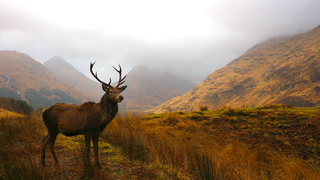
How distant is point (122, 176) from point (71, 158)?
1754 mm

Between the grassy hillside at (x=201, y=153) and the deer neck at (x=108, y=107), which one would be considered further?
the deer neck at (x=108, y=107)

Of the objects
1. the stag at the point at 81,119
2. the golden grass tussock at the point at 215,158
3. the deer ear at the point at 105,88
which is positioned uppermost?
the deer ear at the point at 105,88

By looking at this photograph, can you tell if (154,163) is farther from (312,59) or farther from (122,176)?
(312,59)

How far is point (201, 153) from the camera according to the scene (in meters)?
3.46

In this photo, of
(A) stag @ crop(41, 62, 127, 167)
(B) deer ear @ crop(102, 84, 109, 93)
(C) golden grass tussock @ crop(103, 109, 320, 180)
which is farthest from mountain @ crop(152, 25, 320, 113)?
(A) stag @ crop(41, 62, 127, 167)

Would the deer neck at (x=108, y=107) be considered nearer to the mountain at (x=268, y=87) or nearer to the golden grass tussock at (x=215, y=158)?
the golden grass tussock at (x=215, y=158)

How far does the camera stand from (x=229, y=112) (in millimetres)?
7473

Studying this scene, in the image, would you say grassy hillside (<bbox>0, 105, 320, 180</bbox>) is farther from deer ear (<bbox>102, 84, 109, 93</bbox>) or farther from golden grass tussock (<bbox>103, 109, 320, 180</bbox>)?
deer ear (<bbox>102, 84, 109, 93</bbox>)

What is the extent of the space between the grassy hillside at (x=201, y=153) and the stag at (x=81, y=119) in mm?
404

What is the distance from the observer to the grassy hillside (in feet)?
10.0

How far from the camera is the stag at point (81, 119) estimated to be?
3689 millimetres

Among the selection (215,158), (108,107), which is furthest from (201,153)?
(108,107)

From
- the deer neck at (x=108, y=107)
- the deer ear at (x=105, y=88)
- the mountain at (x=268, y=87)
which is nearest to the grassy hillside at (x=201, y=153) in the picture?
the deer neck at (x=108, y=107)

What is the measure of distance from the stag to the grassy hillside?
0.40 metres
